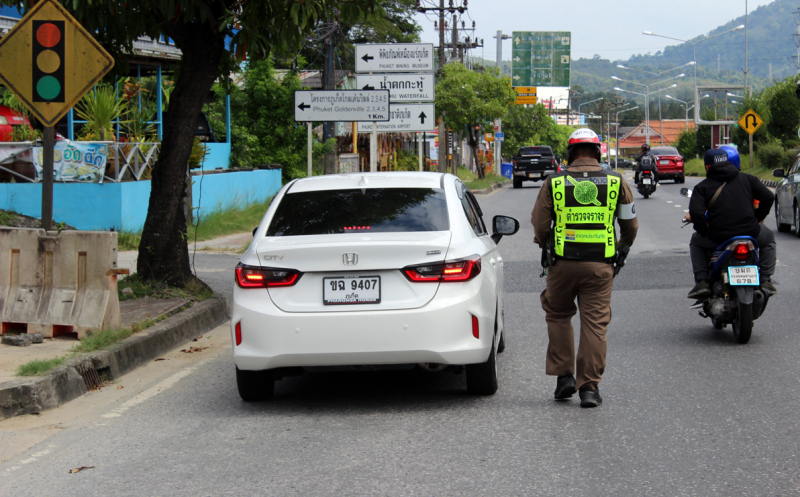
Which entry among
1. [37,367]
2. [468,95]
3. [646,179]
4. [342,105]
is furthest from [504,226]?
[468,95]

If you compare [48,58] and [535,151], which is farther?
[535,151]

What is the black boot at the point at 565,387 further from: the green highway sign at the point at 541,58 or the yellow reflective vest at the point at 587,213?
the green highway sign at the point at 541,58

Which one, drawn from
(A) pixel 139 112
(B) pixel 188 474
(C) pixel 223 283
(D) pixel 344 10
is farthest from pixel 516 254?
(B) pixel 188 474

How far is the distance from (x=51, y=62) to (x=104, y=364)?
8.79 feet

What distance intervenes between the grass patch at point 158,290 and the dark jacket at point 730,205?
5107 mm

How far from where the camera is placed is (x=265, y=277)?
18.7ft

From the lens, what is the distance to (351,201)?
20.8 feet

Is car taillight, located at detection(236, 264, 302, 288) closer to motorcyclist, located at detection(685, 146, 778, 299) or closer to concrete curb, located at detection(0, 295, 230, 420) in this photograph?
concrete curb, located at detection(0, 295, 230, 420)

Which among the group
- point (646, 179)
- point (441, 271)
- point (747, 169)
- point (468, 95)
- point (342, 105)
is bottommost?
point (441, 271)

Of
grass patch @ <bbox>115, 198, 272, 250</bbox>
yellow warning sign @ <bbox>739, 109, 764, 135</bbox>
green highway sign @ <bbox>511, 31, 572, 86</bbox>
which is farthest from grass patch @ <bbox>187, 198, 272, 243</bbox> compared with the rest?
green highway sign @ <bbox>511, 31, 572, 86</bbox>

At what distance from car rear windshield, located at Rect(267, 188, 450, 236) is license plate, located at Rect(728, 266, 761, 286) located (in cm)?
293

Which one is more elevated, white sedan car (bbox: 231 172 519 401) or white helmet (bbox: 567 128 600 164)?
white helmet (bbox: 567 128 600 164)

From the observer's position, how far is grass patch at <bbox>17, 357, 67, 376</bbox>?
6.18m

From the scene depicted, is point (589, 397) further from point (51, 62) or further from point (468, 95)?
point (468, 95)
